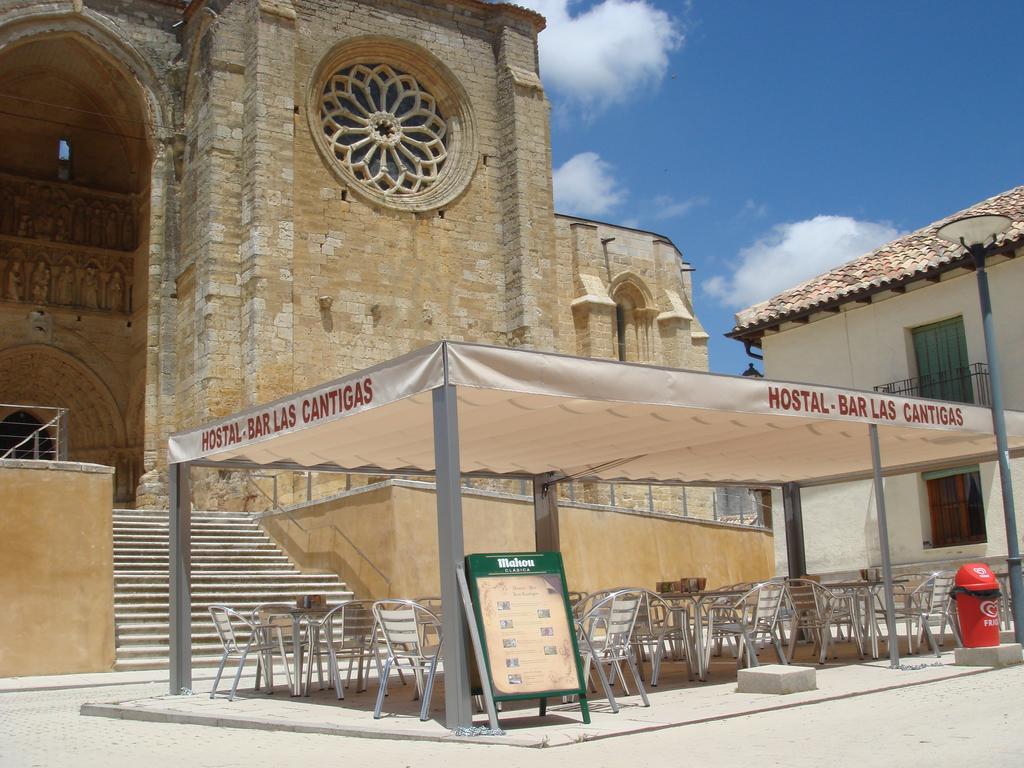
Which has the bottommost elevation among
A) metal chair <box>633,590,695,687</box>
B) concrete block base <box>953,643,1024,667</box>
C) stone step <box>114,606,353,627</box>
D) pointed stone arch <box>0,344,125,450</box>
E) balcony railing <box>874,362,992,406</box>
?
concrete block base <box>953,643,1024,667</box>

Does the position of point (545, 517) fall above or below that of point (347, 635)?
above

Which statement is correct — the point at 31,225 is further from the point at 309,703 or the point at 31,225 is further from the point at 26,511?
the point at 309,703

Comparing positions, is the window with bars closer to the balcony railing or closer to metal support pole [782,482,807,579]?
the balcony railing

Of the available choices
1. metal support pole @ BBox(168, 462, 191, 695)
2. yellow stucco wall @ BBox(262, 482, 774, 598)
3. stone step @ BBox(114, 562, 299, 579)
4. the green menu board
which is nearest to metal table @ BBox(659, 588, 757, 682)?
the green menu board

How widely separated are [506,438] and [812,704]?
122 inches

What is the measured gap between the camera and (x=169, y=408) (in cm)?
2183

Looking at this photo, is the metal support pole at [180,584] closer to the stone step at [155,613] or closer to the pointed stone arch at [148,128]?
the stone step at [155,613]

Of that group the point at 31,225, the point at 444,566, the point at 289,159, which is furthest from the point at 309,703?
the point at 31,225

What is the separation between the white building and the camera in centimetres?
1641

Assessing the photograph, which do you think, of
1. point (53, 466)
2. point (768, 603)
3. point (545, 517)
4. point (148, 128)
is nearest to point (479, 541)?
point (545, 517)

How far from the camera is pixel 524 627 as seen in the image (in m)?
6.43

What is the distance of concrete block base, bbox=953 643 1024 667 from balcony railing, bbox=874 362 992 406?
27.1 ft

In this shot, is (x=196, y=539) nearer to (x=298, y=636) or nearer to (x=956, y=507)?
(x=298, y=636)

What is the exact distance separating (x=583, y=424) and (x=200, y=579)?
7589mm
